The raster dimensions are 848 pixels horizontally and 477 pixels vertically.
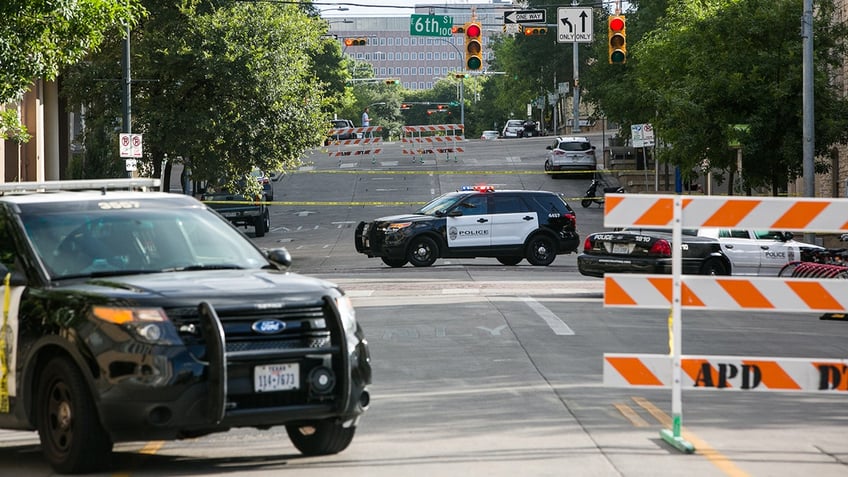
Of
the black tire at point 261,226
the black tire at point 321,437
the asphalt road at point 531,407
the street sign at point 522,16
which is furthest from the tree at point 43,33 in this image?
the street sign at point 522,16

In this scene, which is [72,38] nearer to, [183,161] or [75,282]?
[75,282]

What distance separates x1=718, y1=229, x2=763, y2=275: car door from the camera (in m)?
26.0

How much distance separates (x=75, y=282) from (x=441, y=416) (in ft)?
10.8

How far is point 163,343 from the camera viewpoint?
8.14 meters

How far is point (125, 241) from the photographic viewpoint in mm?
9484

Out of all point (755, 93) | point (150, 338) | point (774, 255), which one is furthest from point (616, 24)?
point (150, 338)

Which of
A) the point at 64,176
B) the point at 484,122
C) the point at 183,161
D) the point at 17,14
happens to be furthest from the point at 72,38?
the point at 484,122

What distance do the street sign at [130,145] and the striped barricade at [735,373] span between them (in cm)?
2526

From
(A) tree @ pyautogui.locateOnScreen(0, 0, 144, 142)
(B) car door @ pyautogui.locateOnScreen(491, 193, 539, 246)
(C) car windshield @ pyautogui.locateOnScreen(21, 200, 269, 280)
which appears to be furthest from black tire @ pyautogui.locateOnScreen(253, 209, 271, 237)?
(C) car windshield @ pyautogui.locateOnScreen(21, 200, 269, 280)

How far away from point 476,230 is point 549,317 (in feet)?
41.3

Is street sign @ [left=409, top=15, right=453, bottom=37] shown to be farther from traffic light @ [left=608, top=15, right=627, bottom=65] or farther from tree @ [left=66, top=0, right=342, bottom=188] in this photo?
traffic light @ [left=608, top=15, right=627, bottom=65]

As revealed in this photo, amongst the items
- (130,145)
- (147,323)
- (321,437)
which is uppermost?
(130,145)

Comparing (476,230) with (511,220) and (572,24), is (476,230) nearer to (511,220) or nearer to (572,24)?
(511,220)

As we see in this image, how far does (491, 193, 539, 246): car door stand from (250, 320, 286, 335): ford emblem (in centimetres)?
2332
